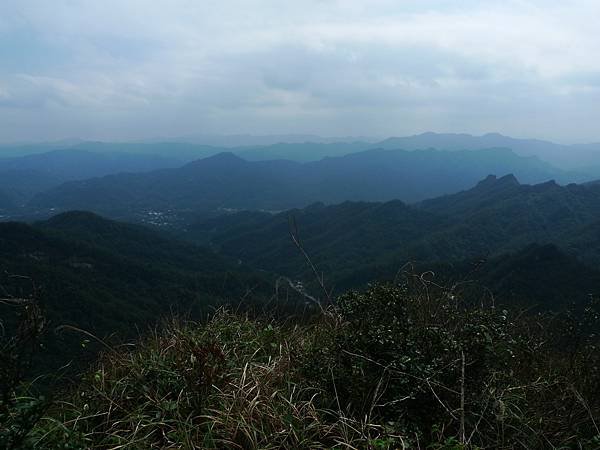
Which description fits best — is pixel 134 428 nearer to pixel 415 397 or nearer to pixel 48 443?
pixel 48 443

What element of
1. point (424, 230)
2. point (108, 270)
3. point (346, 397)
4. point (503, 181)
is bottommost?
point (424, 230)

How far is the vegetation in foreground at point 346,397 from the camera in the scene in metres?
2.63

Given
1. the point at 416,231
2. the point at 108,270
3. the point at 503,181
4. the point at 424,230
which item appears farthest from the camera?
the point at 503,181

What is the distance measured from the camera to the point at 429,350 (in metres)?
3.09

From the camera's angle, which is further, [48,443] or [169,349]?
[169,349]

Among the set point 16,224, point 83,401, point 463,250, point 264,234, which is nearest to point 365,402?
point 83,401

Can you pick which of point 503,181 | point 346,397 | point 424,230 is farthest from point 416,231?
point 346,397

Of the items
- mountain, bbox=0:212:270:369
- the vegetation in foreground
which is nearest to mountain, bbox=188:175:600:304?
mountain, bbox=0:212:270:369

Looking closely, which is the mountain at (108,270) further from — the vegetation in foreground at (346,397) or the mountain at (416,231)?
the vegetation in foreground at (346,397)

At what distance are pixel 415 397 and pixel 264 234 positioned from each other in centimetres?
14060

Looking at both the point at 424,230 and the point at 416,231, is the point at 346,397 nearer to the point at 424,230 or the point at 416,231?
the point at 416,231

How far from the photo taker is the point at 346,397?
3.06m

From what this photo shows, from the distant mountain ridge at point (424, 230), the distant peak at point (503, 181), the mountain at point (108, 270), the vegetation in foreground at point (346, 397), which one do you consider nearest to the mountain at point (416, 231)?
the distant mountain ridge at point (424, 230)

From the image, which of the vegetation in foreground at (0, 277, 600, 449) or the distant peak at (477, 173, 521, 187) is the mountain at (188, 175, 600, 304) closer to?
the distant peak at (477, 173, 521, 187)
